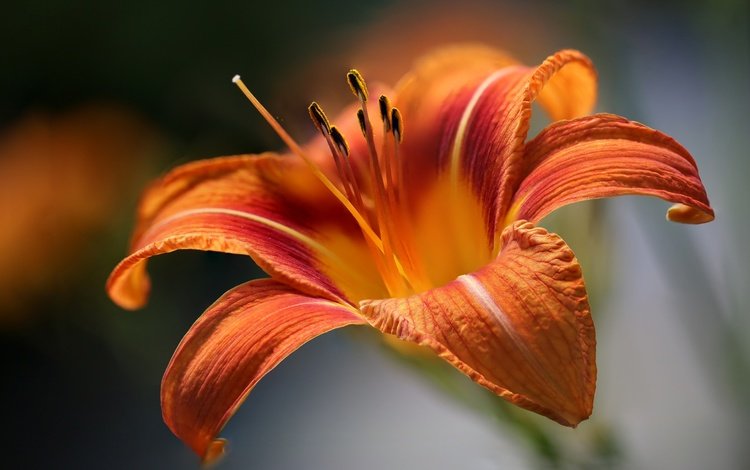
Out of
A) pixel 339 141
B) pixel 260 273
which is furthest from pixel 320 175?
pixel 260 273

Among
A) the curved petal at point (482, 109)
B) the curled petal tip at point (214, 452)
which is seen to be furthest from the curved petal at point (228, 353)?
the curved petal at point (482, 109)

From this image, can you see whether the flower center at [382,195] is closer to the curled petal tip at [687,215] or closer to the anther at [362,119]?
the anther at [362,119]

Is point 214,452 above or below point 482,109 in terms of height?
below

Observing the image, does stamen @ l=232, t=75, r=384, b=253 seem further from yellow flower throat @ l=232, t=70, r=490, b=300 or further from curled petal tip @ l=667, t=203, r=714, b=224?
curled petal tip @ l=667, t=203, r=714, b=224

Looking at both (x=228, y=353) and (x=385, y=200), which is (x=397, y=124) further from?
(x=228, y=353)

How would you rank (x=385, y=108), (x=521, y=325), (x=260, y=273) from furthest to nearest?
(x=260, y=273) → (x=385, y=108) → (x=521, y=325)

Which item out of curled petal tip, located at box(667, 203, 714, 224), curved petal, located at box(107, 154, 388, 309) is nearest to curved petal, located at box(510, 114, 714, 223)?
curled petal tip, located at box(667, 203, 714, 224)
